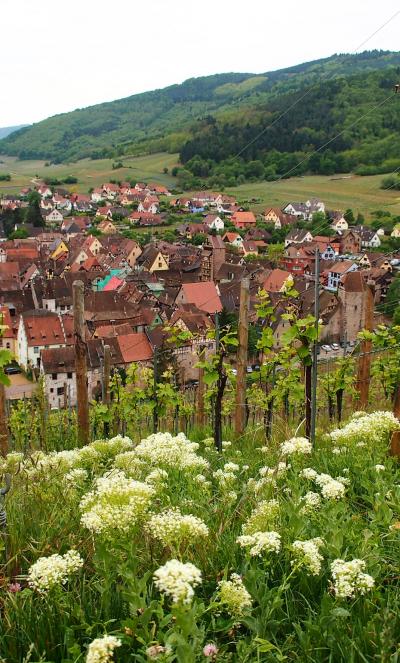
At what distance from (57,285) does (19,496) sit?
6050 centimetres

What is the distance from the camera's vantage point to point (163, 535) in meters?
3.03

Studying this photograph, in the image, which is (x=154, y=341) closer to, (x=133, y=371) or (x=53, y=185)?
(x=133, y=371)

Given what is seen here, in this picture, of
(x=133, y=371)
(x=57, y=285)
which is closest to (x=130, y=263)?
(x=57, y=285)

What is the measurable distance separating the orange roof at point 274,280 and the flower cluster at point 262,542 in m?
63.9

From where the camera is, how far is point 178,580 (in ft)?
7.38

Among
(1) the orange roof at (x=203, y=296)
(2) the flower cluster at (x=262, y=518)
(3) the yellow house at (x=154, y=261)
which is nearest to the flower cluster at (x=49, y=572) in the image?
(2) the flower cluster at (x=262, y=518)

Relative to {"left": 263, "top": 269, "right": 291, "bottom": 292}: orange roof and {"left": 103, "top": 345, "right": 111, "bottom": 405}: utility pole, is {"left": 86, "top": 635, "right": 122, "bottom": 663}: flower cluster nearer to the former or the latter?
{"left": 103, "top": 345, "right": 111, "bottom": 405}: utility pole

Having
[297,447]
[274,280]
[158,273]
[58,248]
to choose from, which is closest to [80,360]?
[297,447]

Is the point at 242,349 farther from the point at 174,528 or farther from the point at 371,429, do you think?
the point at 174,528

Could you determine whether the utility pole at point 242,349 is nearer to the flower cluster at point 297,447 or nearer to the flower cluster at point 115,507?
the flower cluster at point 297,447

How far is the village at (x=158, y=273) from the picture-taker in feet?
131

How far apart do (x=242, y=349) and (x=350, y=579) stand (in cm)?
790

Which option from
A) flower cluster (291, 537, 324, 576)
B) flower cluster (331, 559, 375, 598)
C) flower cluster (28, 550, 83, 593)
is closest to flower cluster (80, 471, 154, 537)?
flower cluster (28, 550, 83, 593)

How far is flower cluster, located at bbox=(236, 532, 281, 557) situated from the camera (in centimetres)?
310
